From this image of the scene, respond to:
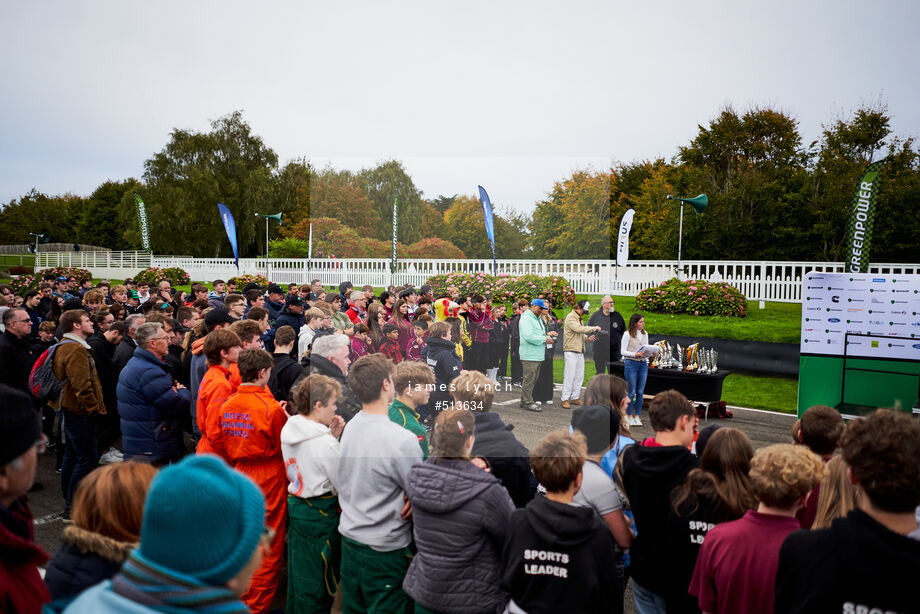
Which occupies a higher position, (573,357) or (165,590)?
(165,590)

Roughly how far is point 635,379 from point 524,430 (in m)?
2.21

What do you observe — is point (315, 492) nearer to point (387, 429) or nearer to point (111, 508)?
point (387, 429)

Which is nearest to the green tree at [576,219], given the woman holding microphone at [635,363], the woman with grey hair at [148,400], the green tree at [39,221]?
the woman with grey hair at [148,400]

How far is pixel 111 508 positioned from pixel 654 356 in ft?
29.0

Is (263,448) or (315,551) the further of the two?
(263,448)

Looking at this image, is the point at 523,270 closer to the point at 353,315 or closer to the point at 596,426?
the point at 596,426

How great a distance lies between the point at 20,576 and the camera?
1763 mm

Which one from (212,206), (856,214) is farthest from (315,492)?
(212,206)

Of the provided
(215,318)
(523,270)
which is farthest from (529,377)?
(523,270)

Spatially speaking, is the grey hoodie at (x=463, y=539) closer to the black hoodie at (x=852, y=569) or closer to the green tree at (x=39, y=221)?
the black hoodie at (x=852, y=569)

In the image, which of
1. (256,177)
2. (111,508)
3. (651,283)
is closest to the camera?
(111,508)

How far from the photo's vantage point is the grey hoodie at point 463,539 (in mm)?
2641

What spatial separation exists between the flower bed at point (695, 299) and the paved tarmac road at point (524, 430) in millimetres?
8487

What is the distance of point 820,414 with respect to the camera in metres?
3.03
